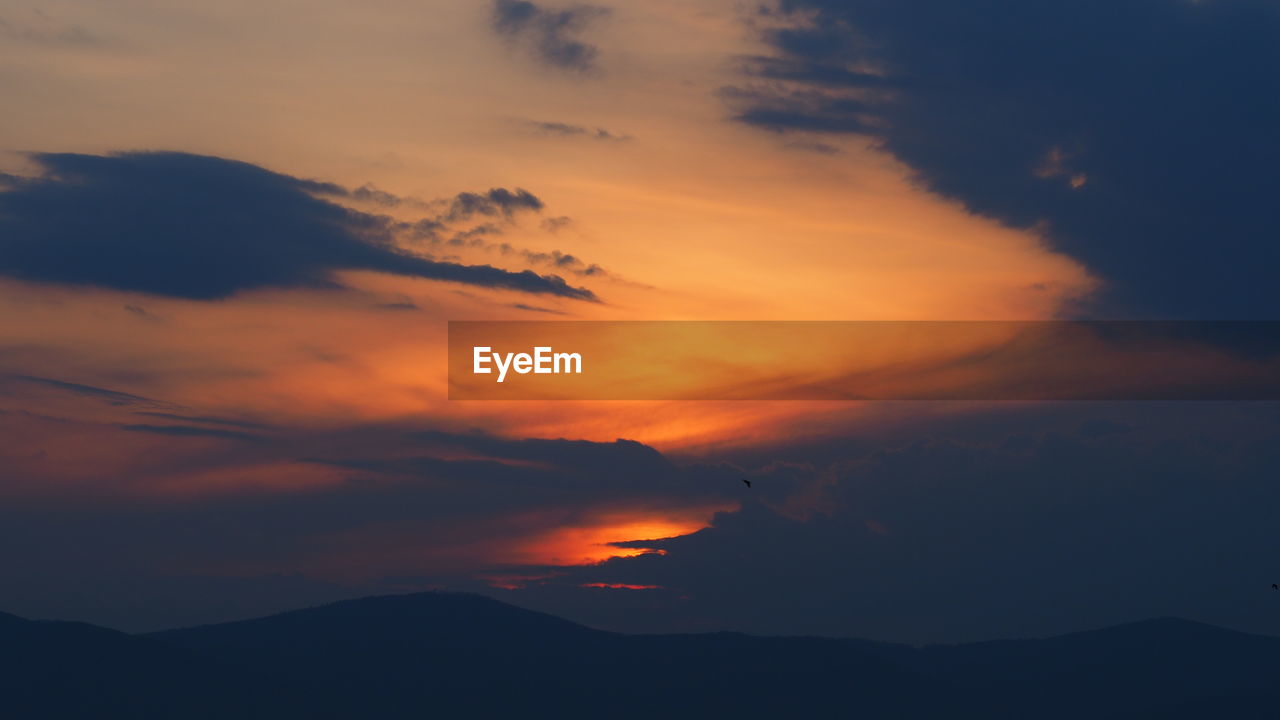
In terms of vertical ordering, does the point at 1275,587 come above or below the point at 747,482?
below

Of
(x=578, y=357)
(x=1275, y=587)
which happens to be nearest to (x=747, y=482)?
(x=578, y=357)

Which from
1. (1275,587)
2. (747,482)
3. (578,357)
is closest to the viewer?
(578,357)

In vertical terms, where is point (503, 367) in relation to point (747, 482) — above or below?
above

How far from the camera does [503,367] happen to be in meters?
81.8

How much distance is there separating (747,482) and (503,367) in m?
20.6

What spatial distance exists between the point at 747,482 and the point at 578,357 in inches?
669

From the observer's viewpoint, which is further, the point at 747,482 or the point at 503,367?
the point at 747,482

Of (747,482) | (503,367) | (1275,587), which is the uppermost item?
(503,367)

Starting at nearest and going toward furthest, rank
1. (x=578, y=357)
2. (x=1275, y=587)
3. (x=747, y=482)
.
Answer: (x=578, y=357) < (x=747, y=482) < (x=1275, y=587)

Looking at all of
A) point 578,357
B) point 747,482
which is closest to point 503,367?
point 578,357

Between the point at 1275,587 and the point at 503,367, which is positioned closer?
the point at 503,367

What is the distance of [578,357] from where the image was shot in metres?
81.7

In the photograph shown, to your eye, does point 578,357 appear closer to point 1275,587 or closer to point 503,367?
point 503,367

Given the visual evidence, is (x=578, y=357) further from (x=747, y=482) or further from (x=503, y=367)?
(x=747, y=482)
